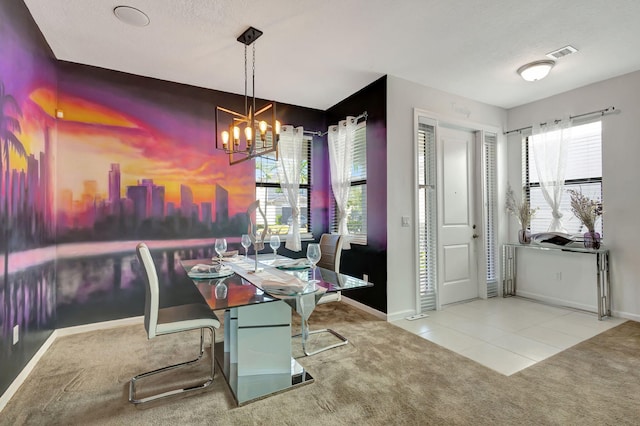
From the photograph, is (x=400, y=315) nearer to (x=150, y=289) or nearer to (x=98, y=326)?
(x=150, y=289)

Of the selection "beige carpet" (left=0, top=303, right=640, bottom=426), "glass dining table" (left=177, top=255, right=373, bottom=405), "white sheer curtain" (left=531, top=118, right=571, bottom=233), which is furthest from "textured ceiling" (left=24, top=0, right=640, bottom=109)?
"beige carpet" (left=0, top=303, right=640, bottom=426)

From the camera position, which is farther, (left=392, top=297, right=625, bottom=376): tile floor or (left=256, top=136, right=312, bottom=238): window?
(left=256, top=136, right=312, bottom=238): window

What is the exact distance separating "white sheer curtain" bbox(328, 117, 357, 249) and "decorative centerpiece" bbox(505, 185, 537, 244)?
7.83 ft

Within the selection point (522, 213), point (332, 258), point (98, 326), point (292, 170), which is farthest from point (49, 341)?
point (522, 213)

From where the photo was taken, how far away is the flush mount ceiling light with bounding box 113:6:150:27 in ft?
7.68

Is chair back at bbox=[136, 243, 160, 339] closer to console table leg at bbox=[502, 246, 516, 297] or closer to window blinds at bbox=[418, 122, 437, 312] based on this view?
window blinds at bbox=[418, 122, 437, 312]

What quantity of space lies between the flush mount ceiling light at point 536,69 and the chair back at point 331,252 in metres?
2.61

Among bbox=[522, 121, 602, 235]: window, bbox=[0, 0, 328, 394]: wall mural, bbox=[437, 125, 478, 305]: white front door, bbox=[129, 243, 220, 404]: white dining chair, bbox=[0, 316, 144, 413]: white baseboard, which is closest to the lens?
bbox=[129, 243, 220, 404]: white dining chair

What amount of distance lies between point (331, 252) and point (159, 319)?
5.30 feet

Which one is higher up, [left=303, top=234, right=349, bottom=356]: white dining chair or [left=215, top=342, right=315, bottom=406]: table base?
[left=303, top=234, right=349, bottom=356]: white dining chair

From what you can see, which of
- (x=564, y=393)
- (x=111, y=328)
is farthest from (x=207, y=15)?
(x=564, y=393)

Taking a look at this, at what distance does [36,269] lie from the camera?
8.48 feet

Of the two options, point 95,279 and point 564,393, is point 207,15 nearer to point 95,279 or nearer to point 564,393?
point 95,279

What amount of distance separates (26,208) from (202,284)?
1.54 m
